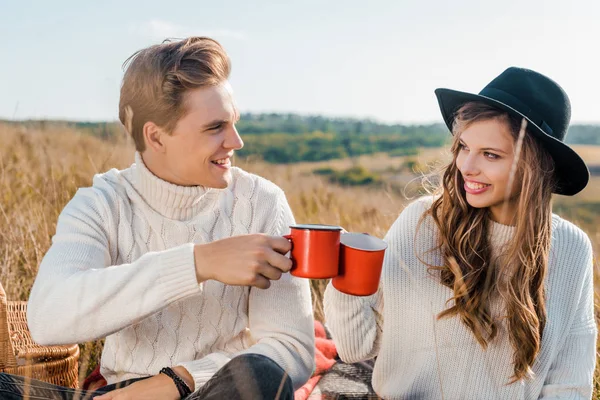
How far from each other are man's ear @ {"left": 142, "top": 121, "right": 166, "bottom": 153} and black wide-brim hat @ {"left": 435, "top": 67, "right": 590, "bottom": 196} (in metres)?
1.16

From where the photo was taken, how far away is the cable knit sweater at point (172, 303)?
2.35m

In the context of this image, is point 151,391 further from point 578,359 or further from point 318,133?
point 318,133

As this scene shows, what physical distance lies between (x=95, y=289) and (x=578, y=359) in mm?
1964

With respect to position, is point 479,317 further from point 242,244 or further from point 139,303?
point 139,303

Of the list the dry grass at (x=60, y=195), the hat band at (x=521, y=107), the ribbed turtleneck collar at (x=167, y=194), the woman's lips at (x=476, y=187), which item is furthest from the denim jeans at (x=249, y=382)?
the hat band at (x=521, y=107)

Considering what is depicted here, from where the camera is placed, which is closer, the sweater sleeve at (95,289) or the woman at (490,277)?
the sweater sleeve at (95,289)

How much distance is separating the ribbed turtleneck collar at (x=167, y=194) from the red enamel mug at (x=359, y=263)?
74 centimetres

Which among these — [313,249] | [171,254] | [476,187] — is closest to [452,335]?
[476,187]

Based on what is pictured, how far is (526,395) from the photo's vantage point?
286 cm

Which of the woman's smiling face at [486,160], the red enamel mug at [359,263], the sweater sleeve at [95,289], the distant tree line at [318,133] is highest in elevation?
the woman's smiling face at [486,160]

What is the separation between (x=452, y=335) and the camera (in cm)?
289

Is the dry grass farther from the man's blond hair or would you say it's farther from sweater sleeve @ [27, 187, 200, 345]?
the man's blond hair

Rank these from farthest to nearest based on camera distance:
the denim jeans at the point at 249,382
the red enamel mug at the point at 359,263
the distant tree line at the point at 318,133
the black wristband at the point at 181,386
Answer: the distant tree line at the point at 318,133
the black wristband at the point at 181,386
the red enamel mug at the point at 359,263
the denim jeans at the point at 249,382

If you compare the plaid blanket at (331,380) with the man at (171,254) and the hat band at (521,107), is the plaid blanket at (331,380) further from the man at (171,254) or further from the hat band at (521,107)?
the hat band at (521,107)
